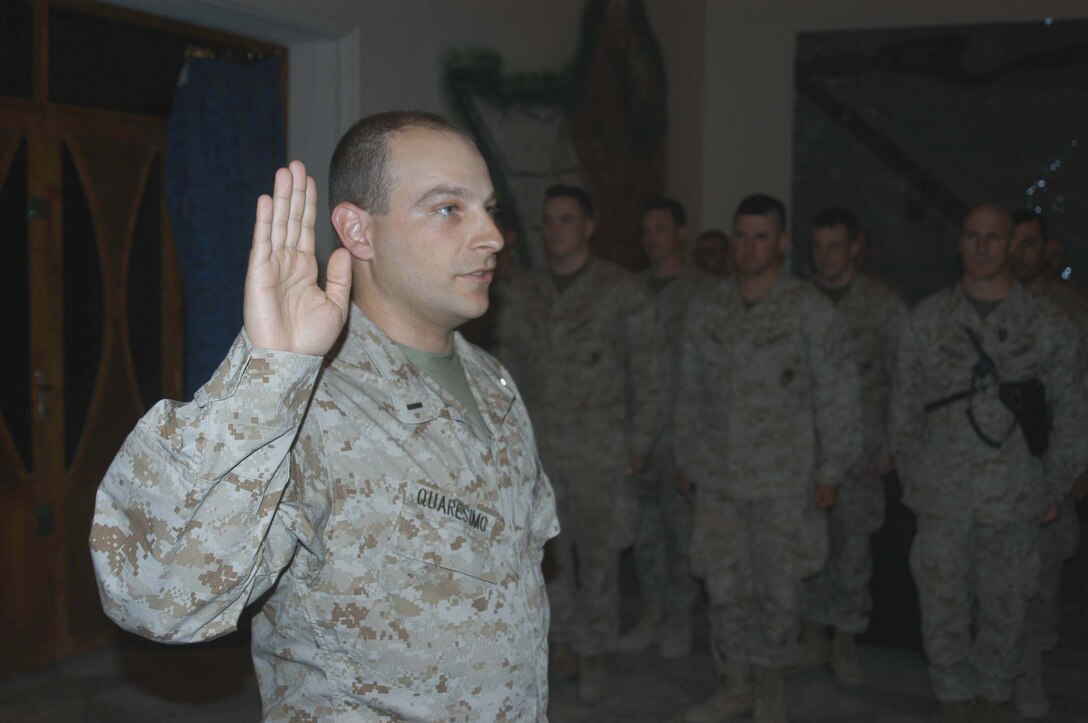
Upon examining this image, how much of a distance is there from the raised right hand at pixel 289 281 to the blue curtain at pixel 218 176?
279cm

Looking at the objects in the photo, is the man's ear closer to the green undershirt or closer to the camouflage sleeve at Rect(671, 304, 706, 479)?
the green undershirt

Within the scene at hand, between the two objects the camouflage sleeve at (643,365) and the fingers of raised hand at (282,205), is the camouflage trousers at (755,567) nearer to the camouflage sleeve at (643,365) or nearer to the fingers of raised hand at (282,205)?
the camouflage sleeve at (643,365)

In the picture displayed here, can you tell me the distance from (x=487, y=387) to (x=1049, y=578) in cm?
281

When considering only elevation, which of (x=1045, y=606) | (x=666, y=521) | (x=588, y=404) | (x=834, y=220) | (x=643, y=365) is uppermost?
(x=834, y=220)

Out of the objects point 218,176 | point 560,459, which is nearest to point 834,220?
point 560,459

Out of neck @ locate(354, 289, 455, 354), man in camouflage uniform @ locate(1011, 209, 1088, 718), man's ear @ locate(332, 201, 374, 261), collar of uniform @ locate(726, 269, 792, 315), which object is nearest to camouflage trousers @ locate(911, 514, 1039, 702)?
man in camouflage uniform @ locate(1011, 209, 1088, 718)

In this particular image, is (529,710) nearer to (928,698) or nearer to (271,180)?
(928,698)

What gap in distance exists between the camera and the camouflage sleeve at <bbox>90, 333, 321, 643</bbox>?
3.35 feet

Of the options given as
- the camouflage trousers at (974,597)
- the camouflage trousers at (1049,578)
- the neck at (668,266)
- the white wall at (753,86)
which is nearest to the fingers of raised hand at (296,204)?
the camouflage trousers at (974,597)

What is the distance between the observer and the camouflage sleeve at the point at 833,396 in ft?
10.9

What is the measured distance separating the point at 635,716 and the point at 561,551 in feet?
1.98

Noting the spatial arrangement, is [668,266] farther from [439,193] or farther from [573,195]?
[439,193]

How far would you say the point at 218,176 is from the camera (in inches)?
150

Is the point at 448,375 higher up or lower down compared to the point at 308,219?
lower down
